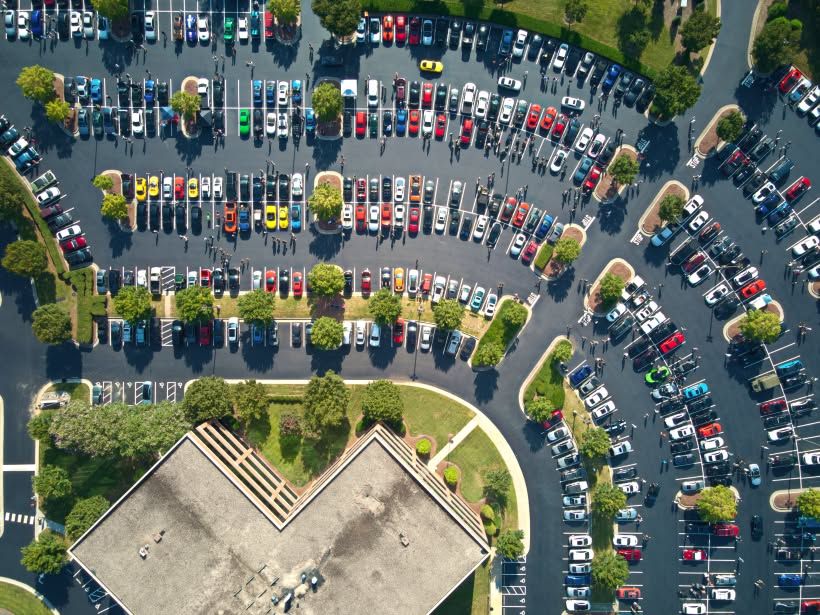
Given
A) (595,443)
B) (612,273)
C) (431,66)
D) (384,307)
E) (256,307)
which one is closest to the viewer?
(256,307)

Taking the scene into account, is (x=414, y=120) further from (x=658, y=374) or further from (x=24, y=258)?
(x=24, y=258)

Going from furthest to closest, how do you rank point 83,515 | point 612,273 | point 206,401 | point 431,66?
1. point 612,273
2. point 431,66
3. point 83,515
4. point 206,401

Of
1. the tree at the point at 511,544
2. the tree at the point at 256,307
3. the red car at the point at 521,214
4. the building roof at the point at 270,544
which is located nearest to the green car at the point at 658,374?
the red car at the point at 521,214

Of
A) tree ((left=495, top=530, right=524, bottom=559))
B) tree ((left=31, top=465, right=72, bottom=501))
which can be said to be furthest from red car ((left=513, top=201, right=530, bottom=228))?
tree ((left=31, top=465, right=72, bottom=501))

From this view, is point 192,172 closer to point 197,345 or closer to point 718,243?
point 197,345

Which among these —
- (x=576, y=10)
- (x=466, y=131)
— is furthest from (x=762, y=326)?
(x=576, y=10)

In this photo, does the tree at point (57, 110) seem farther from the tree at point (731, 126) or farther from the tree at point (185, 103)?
the tree at point (731, 126)

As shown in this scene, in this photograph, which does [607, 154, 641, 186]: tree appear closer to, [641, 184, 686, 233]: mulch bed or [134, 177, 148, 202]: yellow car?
[641, 184, 686, 233]: mulch bed
